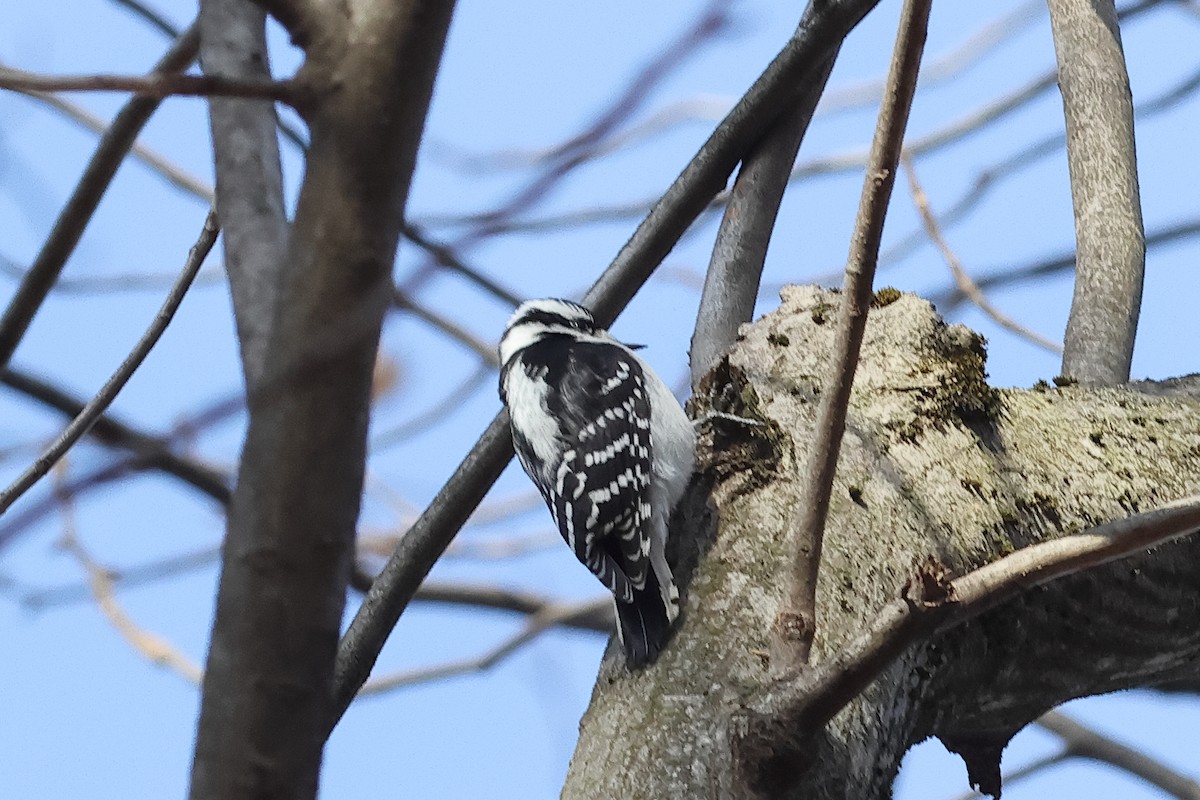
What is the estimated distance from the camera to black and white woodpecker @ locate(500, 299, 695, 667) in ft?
9.68

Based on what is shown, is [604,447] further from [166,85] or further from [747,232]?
[166,85]

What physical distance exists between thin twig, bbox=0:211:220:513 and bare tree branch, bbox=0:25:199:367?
77 cm

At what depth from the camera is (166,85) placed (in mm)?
1061

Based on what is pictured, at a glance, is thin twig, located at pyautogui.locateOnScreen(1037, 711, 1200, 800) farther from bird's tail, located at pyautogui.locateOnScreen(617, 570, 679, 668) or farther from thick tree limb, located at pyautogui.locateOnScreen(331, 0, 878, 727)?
bird's tail, located at pyautogui.locateOnScreen(617, 570, 679, 668)

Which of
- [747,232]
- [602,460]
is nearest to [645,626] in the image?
[602,460]

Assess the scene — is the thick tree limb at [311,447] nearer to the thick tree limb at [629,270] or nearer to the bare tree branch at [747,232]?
the thick tree limb at [629,270]

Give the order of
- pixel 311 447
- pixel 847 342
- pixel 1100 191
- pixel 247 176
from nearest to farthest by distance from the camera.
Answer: pixel 311 447 → pixel 247 176 → pixel 847 342 → pixel 1100 191

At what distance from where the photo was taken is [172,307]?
1.97 metres

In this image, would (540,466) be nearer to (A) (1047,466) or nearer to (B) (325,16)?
(A) (1047,466)

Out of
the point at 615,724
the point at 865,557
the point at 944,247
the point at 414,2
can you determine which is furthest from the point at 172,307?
the point at 944,247

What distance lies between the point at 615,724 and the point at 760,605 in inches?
12.8

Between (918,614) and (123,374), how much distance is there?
4.07 feet

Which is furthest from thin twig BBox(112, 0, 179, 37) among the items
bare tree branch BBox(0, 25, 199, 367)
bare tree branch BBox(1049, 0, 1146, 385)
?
bare tree branch BBox(1049, 0, 1146, 385)

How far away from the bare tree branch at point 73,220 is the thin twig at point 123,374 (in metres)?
0.77
